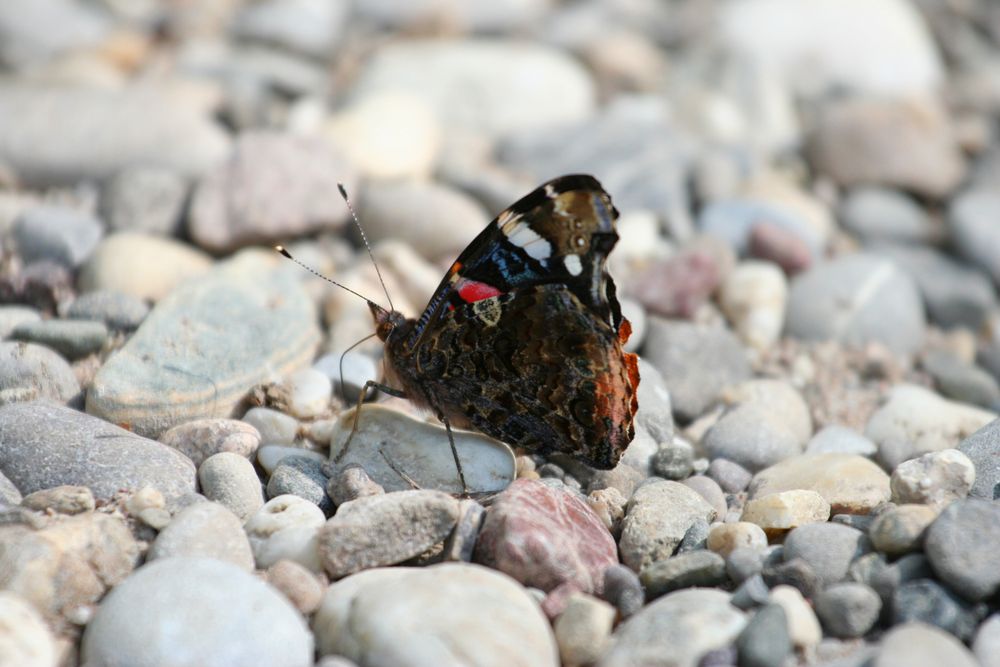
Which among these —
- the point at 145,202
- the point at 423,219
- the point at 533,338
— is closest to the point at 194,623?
the point at 533,338

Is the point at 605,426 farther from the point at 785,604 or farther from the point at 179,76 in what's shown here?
the point at 179,76

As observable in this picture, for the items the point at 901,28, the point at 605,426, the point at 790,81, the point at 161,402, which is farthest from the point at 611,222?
the point at 901,28

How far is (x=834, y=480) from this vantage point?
3.48m

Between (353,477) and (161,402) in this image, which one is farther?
(161,402)

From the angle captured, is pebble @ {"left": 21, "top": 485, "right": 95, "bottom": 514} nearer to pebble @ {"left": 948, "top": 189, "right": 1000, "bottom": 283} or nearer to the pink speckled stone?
the pink speckled stone

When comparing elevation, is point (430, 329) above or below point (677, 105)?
below

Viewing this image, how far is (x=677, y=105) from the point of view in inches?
297

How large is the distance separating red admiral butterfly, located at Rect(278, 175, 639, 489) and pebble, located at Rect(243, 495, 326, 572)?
1.39ft

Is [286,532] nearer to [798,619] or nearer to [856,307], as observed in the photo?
[798,619]

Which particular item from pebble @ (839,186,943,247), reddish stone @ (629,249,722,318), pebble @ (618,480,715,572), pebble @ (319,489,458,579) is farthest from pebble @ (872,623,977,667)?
pebble @ (839,186,943,247)

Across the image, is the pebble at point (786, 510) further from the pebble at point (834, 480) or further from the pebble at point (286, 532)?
the pebble at point (286, 532)

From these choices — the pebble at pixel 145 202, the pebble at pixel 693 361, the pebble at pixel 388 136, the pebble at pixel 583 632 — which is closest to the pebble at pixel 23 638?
the pebble at pixel 583 632

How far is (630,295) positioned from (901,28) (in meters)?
5.68

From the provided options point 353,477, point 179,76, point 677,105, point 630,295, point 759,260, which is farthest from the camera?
point 677,105
